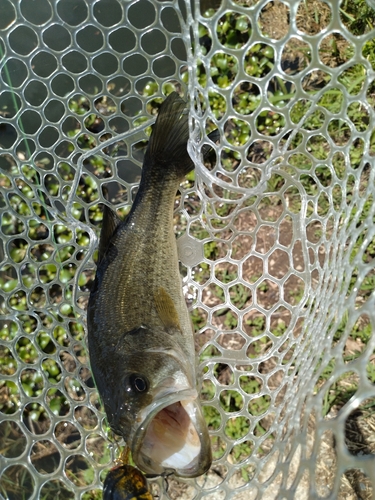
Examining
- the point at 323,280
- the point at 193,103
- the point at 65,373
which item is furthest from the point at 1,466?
the point at 193,103

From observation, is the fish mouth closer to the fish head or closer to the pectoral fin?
the fish head

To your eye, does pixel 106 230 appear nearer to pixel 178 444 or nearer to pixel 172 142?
pixel 172 142

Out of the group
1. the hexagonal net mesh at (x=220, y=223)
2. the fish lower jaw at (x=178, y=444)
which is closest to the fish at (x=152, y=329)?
the fish lower jaw at (x=178, y=444)

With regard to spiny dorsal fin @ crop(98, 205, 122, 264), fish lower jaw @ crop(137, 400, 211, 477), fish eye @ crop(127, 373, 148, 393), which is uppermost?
spiny dorsal fin @ crop(98, 205, 122, 264)

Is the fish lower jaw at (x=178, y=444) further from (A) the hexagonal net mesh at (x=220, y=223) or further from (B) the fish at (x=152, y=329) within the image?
(A) the hexagonal net mesh at (x=220, y=223)

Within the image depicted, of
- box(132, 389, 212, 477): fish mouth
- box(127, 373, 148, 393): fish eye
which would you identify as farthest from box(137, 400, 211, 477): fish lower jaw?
box(127, 373, 148, 393): fish eye

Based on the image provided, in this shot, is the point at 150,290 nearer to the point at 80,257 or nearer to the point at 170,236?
the point at 170,236
